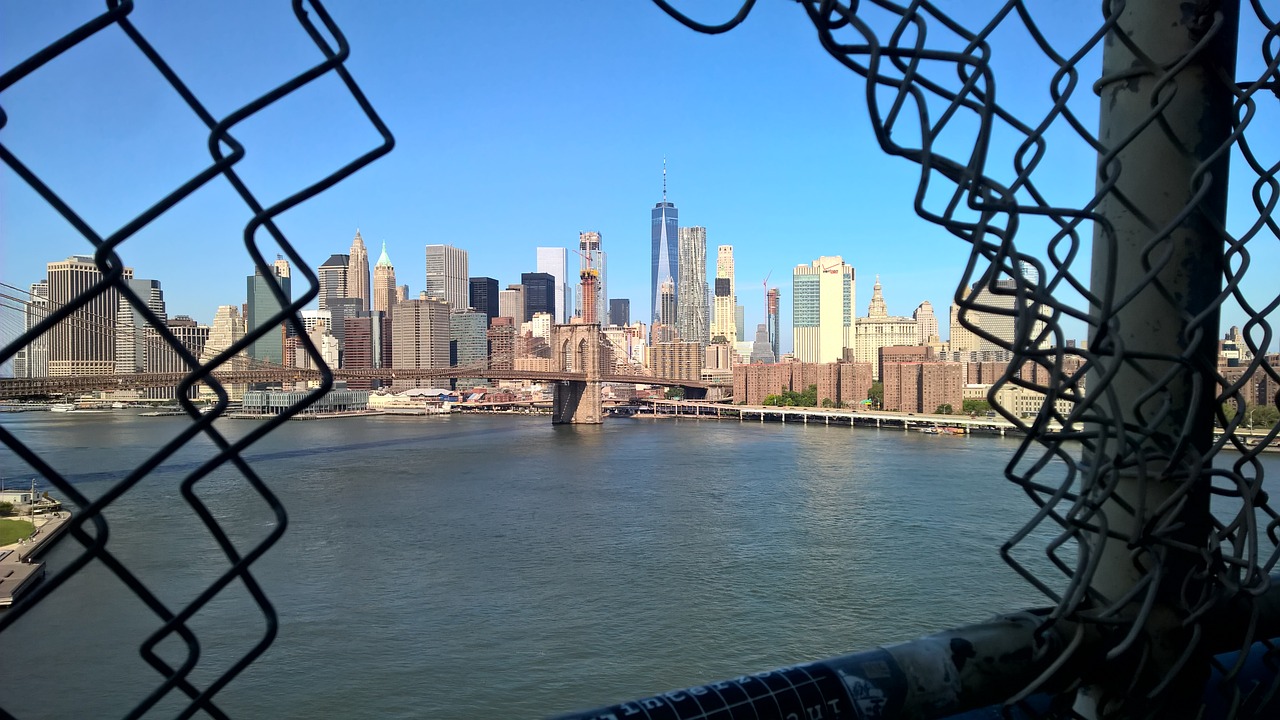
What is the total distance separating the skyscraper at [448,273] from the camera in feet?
196

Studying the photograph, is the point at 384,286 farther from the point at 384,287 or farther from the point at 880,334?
the point at 880,334

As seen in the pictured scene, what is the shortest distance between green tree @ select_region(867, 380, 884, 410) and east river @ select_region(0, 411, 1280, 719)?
14.2m

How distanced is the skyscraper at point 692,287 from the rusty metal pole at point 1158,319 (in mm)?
59753

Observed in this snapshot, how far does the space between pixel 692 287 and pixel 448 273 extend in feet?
60.5

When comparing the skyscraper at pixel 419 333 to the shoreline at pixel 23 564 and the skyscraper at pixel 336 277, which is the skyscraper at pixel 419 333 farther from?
the shoreline at pixel 23 564

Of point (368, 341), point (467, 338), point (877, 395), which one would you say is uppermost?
point (467, 338)

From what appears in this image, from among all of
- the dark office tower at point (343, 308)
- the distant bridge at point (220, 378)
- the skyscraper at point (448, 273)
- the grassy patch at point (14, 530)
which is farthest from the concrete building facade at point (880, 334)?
the grassy patch at point (14, 530)

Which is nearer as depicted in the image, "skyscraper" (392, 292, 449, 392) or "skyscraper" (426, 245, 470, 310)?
"skyscraper" (392, 292, 449, 392)

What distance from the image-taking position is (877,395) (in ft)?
83.9

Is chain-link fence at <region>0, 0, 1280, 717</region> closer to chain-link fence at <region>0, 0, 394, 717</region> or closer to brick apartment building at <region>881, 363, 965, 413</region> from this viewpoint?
chain-link fence at <region>0, 0, 394, 717</region>

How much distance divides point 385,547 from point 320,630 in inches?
74.4

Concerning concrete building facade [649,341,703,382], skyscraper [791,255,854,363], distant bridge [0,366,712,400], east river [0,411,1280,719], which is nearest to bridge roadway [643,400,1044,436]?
distant bridge [0,366,712,400]

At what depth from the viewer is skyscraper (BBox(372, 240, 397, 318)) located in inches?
1847

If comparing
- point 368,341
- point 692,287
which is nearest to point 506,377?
Answer: point 368,341
